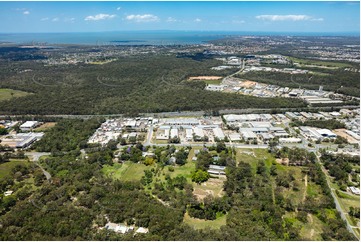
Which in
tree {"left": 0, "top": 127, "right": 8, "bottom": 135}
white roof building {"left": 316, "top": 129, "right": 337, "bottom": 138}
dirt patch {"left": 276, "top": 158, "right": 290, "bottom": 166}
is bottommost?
dirt patch {"left": 276, "top": 158, "right": 290, "bottom": 166}

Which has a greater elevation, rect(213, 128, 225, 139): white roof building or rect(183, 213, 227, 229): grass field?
rect(213, 128, 225, 139): white roof building

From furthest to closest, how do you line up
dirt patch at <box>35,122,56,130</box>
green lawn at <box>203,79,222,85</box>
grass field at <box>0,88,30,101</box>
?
green lawn at <box>203,79,222,85</box> → grass field at <box>0,88,30,101</box> → dirt patch at <box>35,122,56,130</box>

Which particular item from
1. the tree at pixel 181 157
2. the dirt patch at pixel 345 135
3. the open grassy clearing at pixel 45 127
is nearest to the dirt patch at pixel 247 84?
the dirt patch at pixel 345 135

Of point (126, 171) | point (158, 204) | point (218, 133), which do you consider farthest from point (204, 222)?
point (218, 133)

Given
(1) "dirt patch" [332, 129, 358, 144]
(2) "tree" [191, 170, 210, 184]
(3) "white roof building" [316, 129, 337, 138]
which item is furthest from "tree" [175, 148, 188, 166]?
(1) "dirt patch" [332, 129, 358, 144]

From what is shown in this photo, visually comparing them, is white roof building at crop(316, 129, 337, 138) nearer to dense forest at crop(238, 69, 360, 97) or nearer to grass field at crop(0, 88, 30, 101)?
dense forest at crop(238, 69, 360, 97)

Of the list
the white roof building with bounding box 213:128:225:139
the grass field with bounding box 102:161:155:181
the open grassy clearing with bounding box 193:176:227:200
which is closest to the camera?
the open grassy clearing with bounding box 193:176:227:200

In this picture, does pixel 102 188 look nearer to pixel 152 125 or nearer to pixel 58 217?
pixel 58 217

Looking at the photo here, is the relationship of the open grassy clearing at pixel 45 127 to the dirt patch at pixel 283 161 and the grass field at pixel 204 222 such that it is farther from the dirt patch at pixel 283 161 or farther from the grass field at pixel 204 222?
the dirt patch at pixel 283 161
